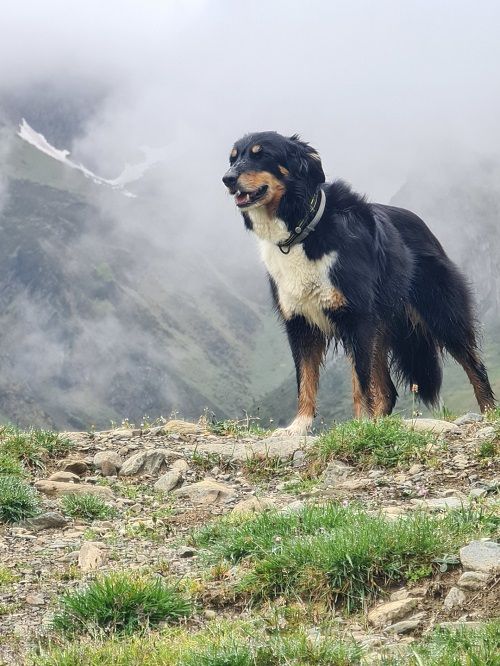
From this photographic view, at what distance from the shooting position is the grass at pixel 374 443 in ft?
33.6

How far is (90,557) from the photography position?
Result: 7844mm

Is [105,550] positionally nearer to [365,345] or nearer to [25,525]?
[25,525]

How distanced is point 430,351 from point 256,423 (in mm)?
3211

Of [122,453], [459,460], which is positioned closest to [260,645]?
[459,460]

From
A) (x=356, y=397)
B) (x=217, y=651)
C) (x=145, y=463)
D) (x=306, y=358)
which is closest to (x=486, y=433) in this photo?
(x=356, y=397)

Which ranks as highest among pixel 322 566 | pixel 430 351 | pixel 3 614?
pixel 430 351

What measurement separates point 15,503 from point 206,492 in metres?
1.99

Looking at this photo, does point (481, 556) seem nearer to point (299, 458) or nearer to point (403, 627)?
point (403, 627)

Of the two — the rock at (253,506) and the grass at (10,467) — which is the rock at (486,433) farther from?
the grass at (10,467)

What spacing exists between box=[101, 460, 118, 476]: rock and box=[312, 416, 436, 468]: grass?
2.48m

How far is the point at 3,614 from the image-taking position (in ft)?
22.2

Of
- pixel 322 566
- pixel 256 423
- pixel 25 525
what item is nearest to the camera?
pixel 322 566

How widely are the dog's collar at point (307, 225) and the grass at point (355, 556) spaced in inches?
234

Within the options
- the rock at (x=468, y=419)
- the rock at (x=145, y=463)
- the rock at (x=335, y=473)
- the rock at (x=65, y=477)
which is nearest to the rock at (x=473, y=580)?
the rock at (x=335, y=473)
